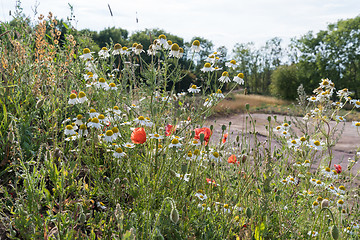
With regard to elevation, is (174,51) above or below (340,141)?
above

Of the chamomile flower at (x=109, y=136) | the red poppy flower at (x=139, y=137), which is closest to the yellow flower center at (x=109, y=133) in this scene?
the chamomile flower at (x=109, y=136)

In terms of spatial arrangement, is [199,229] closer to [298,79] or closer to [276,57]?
[298,79]

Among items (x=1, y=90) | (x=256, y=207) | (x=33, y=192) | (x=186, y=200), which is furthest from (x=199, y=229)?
(x=1, y=90)

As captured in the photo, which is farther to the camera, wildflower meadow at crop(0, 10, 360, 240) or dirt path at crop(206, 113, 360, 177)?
dirt path at crop(206, 113, 360, 177)

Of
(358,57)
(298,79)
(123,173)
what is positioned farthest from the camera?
(298,79)

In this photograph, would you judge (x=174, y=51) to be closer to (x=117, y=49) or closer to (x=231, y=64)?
(x=231, y=64)

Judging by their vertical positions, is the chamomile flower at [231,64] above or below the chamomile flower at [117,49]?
below

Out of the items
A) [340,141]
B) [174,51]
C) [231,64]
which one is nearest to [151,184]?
[174,51]

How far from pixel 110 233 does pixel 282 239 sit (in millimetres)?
1270

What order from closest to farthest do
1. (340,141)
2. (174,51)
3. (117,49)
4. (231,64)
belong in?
1. (174,51)
2. (231,64)
3. (117,49)
4. (340,141)

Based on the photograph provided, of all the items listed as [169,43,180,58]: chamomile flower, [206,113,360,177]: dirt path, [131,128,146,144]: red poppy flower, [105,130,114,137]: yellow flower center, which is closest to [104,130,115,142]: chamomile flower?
[105,130,114,137]: yellow flower center

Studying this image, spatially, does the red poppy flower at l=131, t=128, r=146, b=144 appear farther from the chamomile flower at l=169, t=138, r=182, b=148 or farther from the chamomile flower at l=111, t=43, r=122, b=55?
the chamomile flower at l=111, t=43, r=122, b=55

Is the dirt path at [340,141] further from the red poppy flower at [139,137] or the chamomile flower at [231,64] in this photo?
the red poppy flower at [139,137]

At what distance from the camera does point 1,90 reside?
10.3ft
